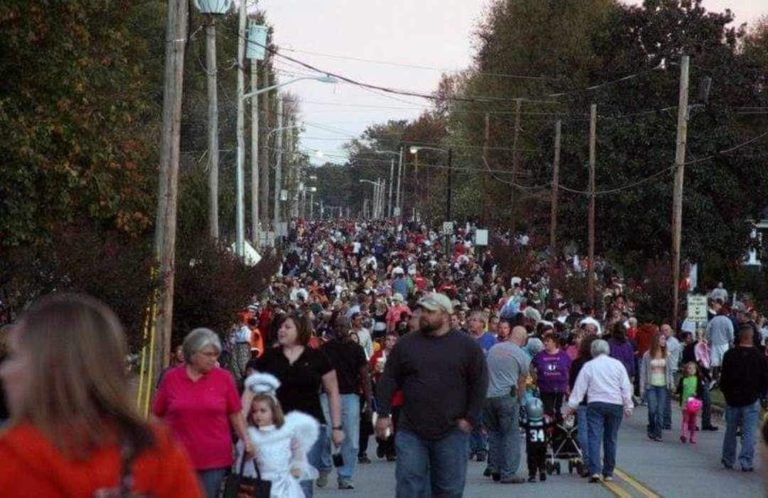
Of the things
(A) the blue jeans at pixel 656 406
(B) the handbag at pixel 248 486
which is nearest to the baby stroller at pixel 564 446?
(A) the blue jeans at pixel 656 406

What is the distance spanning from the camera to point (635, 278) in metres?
66.1

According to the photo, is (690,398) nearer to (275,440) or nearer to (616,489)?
(616,489)

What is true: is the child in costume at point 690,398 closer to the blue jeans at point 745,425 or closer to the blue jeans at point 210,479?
the blue jeans at point 745,425

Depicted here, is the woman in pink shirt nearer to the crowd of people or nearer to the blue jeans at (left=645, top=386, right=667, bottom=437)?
the crowd of people

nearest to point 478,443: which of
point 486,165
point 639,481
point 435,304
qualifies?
point 639,481

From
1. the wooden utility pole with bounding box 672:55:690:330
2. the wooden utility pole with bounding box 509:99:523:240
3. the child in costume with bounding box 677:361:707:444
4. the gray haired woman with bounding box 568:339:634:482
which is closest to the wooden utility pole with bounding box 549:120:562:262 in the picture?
the wooden utility pole with bounding box 509:99:523:240

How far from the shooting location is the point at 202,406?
10586 millimetres

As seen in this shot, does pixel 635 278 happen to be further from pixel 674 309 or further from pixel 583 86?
pixel 674 309

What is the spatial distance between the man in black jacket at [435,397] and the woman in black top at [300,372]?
2.74ft

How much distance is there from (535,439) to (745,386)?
2.75m

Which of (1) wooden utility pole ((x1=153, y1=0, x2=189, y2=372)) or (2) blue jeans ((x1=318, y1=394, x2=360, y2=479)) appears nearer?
(2) blue jeans ((x1=318, y1=394, x2=360, y2=479))

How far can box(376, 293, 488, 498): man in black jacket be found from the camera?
38.2 ft

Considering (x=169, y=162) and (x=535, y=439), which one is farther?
(x=169, y=162)

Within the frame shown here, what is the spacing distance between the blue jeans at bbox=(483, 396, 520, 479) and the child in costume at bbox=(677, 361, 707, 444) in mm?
6463
